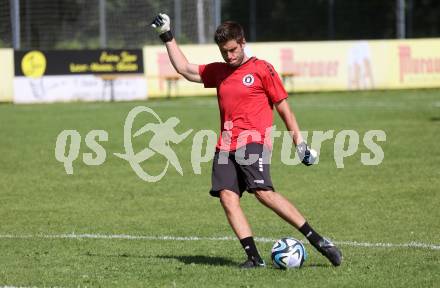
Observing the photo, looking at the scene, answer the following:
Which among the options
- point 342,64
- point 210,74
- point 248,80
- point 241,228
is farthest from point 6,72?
point 241,228

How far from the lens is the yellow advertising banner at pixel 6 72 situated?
30.7 meters

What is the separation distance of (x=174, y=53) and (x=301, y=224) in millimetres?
1908

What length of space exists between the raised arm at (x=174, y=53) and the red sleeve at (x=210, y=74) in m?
0.06

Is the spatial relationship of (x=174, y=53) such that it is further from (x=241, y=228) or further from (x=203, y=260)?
(x=203, y=260)

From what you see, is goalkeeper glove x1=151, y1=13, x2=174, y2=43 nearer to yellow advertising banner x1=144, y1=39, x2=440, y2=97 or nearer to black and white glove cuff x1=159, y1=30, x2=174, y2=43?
black and white glove cuff x1=159, y1=30, x2=174, y2=43

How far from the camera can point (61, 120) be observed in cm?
2436

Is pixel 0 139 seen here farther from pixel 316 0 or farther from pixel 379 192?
pixel 316 0

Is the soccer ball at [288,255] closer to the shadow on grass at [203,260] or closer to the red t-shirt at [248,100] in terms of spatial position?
the shadow on grass at [203,260]

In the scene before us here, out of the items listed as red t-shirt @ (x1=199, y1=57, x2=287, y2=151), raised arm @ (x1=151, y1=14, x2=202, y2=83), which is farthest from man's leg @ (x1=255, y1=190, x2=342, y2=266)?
raised arm @ (x1=151, y1=14, x2=202, y2=83)

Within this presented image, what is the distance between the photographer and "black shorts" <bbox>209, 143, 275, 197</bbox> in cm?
838

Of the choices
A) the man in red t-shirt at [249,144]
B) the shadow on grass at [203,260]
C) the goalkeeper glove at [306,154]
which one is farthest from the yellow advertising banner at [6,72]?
the goalkeeper glove at [306,154]

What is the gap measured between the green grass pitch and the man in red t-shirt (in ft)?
1.27

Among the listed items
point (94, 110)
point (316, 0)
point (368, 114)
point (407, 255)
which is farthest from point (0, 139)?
point (316, 0)

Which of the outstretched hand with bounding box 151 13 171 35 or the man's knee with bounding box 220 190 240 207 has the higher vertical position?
the outstretched hand with bounding box 151 13 171 35
